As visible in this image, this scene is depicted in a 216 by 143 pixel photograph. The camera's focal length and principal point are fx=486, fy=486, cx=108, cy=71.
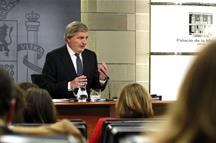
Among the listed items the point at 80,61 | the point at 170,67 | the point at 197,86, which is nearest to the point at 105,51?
the point at 170,67

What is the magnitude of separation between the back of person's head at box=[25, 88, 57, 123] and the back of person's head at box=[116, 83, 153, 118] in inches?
33.2

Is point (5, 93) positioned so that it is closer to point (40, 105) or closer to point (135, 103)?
point (40, 105)

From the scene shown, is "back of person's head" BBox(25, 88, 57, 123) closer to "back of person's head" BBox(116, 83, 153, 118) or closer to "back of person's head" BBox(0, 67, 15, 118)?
"back of person's head" BBox(116, 83, 153, 118)

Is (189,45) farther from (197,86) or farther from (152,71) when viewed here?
(197,86)

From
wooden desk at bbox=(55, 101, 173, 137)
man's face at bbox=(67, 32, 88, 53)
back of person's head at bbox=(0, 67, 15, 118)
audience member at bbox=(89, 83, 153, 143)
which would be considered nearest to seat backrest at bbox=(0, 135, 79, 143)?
back of person's head at bbox=(0, 67, 15, 118)

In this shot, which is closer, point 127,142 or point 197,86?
point 197,86

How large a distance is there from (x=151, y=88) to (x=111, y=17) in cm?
127

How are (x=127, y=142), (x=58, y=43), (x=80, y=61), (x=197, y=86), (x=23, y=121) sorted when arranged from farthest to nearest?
(x=58, y=43), (x=80, y=61), (x=23, y=121), (x=127, y=142), (x=197, y=86)

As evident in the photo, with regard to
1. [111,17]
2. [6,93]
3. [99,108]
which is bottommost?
[99,108]

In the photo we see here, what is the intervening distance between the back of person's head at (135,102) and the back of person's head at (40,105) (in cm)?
84

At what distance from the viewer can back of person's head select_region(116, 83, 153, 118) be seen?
3316mm

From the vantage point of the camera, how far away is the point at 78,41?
5363 millimetres

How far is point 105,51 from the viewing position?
755cm

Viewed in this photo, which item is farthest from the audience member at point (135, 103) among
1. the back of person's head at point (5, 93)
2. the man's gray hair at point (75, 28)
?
the man's gray hair at point (75, 28)
